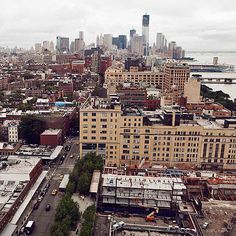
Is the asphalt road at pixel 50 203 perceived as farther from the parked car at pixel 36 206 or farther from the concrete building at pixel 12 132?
the concrete building at pixel 12 132

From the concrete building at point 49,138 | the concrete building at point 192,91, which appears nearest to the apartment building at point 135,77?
the concrete building at point 192,91

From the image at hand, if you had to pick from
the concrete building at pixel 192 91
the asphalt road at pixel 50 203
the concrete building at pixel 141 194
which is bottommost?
the asphalt road at pixel 50 203

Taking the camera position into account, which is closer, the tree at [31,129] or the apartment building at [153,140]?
the apartment building at [153,140]

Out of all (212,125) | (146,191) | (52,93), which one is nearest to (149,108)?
(212,125)

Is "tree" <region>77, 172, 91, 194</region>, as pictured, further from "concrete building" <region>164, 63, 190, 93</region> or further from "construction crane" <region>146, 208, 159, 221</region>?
"concrete building" <region>164, 63, 190, 93</region>

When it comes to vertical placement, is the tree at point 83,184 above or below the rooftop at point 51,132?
below

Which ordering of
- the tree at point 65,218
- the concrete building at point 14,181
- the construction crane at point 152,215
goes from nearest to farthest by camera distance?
the tree at point 65,218, the concrete building at point 14,181, the construction crane at point 152,215
